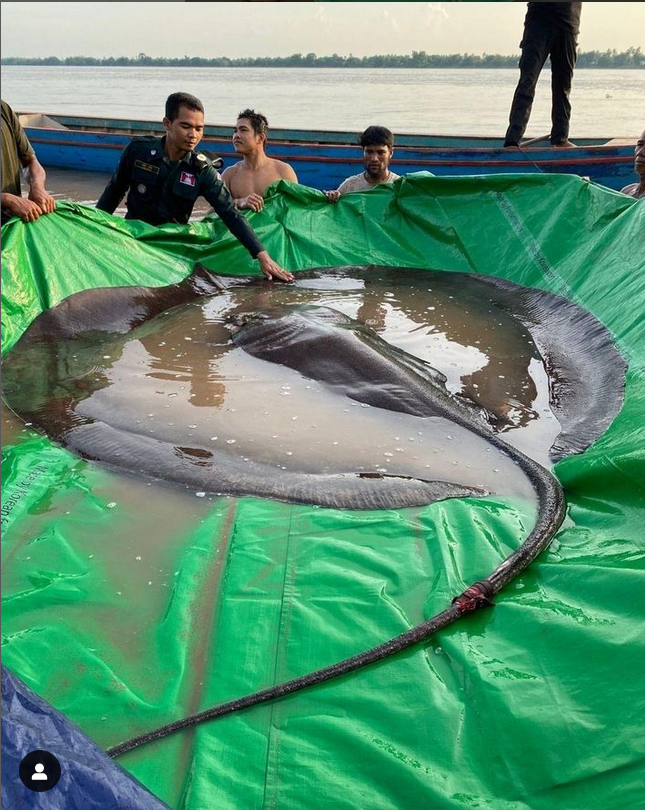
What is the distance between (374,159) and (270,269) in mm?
1685

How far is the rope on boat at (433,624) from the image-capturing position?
1877 millimetres

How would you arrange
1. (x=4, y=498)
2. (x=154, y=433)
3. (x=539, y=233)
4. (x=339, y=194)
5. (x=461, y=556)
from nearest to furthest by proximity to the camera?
(x=461, y=556), (x=4, y=498), (x=154, y=433), (x=539, y=233), (x=339, y=194)

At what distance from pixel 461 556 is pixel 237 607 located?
75 centimetres

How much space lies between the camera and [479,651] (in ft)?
6.79

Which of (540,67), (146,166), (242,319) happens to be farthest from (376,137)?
(540,67)

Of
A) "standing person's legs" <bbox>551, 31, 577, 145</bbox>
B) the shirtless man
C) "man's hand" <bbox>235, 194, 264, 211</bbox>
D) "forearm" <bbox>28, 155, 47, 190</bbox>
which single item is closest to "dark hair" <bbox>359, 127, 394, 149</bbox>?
the shirtless man

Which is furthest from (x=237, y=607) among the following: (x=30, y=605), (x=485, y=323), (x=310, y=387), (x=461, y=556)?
(x=485, y=323)

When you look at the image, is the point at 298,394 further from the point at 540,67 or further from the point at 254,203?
the point at 540,67

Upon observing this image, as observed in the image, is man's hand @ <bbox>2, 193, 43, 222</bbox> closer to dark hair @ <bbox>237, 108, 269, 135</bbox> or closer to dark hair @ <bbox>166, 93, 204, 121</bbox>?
dark hair @ <bbox>166, 93, 204, 121</bbox>

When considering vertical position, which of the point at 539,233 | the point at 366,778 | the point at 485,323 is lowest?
the point at 366,778

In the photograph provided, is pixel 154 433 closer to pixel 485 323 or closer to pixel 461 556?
pixel 461 556

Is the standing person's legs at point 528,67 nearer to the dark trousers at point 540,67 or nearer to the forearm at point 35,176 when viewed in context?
the dark trousers at point 540,67

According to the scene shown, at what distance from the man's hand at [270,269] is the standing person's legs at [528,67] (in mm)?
5076

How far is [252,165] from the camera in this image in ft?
21.7
